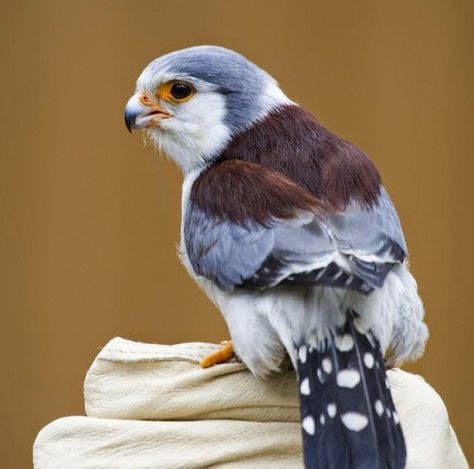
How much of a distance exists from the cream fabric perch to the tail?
0.53 ft

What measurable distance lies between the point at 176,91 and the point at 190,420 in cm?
71

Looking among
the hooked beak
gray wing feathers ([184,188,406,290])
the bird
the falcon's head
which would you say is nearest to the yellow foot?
the bird

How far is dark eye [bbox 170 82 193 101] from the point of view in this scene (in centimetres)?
215

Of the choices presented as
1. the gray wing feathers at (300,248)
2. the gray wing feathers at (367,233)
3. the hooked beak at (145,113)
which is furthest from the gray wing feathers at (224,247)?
the hooked beak at (145,113)

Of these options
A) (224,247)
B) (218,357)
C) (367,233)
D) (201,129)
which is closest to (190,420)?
(218,357)

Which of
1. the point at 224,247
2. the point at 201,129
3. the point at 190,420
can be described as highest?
the point at 201,129

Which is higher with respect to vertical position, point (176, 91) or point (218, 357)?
point (176, 91)

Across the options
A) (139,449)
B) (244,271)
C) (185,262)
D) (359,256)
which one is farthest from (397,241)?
(139,449)

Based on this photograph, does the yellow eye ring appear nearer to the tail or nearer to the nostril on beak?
the nostril on beak

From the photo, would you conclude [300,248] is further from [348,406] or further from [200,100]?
[200,100]

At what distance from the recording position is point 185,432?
1.82 m

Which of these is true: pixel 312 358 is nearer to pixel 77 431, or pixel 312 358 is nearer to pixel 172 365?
pixel 172 365

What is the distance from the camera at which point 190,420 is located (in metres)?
1.89

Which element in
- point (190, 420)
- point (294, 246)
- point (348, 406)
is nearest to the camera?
point (348, 406)
